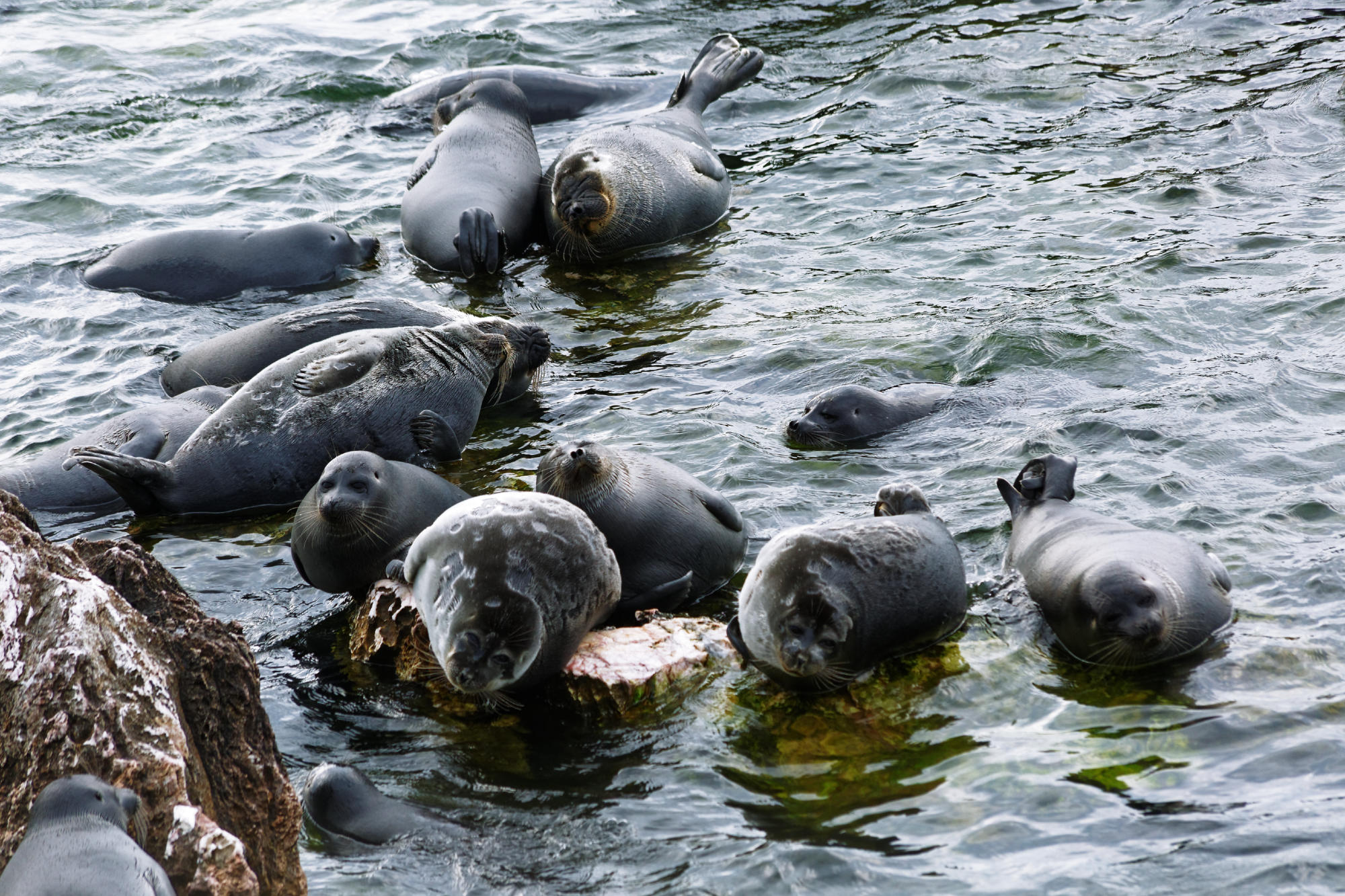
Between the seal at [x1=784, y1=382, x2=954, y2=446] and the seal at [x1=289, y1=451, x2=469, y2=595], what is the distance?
81.4 inches

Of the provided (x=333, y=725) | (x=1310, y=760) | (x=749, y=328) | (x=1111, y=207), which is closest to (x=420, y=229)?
(x=749, y=328)

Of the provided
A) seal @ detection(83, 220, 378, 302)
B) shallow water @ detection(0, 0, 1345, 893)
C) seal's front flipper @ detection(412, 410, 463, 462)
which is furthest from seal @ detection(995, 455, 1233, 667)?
seal @ detection(83, 220, 378, 302)

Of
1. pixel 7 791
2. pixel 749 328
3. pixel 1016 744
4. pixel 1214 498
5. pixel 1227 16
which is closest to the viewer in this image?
pixel 7 791

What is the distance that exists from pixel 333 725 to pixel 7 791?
1.64 metres

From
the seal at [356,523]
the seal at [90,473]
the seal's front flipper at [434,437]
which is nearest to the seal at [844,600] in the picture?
the seal at [356,523]

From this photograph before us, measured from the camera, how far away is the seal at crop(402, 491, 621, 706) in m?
4.57

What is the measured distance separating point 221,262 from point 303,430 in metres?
3.35

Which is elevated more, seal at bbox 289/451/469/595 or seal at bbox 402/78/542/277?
seal at bbox 402/78/542/277

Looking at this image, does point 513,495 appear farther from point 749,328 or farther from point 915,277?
point 915,277

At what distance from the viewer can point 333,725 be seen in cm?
487

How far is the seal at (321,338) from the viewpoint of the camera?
25.0ft

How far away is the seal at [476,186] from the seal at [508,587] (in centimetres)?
468

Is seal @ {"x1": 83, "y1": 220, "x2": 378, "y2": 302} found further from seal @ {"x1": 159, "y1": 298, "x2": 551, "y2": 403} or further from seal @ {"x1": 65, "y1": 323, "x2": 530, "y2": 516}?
seal @ {"x1": 65, "y1": 323, "x2": 530, "y2": 516}

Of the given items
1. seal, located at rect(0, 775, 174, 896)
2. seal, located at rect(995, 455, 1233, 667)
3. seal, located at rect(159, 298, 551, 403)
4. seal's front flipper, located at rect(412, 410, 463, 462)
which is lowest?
seal, located at rect(995, 455, 1233, 667)
